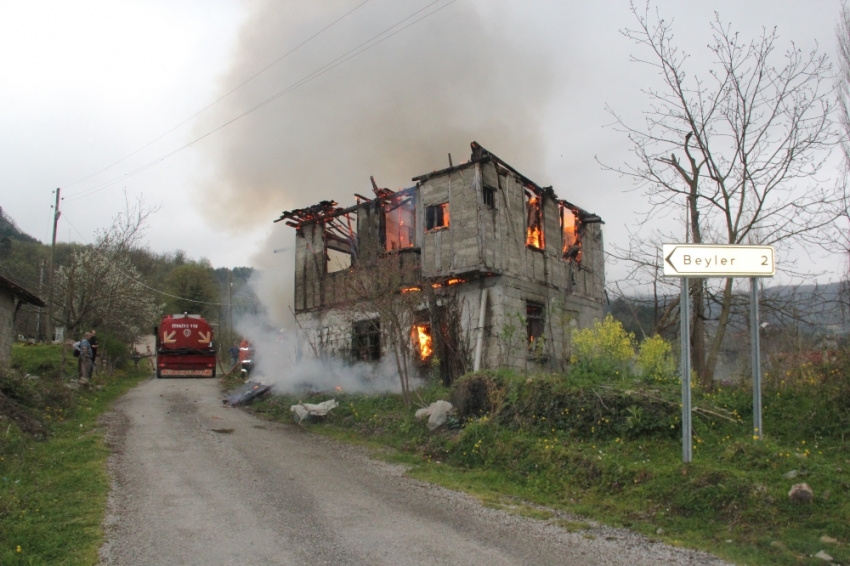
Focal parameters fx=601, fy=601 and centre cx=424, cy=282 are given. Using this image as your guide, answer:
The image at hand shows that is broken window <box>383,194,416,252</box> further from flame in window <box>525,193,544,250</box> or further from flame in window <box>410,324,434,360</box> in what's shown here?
flame in window <box>525,193,544,250</box>

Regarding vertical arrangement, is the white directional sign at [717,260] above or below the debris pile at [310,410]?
above

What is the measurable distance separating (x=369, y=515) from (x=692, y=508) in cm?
371

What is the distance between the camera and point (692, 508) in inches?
266

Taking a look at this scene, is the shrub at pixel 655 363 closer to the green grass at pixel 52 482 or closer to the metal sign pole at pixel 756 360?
the metal sign pole at pixel 756 360

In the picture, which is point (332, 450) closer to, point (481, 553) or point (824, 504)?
point (481, 553)

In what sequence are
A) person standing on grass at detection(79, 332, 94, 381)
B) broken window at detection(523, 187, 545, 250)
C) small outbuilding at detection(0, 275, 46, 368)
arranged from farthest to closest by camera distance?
person standing on grass at detection(79, 332, 94, 381) → broken window at detection(523, 187, 545, 250) → small outbuilding at detection(0, 275, 46, 368)

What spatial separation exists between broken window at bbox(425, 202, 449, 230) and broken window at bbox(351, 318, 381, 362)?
3.69 metres

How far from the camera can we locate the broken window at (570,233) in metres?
20.6

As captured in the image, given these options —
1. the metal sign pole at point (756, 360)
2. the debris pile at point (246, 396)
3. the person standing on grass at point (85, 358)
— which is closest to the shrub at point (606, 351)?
the metal sign pole at point (756, 360)

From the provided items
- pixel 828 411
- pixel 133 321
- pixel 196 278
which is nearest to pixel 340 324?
pixel 828 411

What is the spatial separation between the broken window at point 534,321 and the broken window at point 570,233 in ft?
9.26

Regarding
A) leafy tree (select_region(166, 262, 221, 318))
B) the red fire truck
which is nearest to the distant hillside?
leafy tree (select_region(166, 262, 221, 318))

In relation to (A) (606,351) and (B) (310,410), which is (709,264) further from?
(B) (310,410)

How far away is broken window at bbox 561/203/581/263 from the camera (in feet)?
67.7
